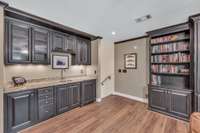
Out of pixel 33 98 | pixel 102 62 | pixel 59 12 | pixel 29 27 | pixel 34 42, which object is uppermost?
pixel 59 12

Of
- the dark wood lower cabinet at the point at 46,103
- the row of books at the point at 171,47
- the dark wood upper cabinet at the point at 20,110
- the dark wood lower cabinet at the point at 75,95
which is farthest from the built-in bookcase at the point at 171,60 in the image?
the dark wood upper cabinet at the point at 20,110

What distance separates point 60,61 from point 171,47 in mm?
3232

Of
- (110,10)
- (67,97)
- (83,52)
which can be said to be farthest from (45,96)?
(110,10)

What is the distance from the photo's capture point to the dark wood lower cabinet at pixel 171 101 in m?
2.70

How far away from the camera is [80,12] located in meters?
2.43

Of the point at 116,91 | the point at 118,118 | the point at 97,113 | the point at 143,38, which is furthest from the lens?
the point at 116,91

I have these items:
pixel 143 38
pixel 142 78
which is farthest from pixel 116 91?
pixel 143 38

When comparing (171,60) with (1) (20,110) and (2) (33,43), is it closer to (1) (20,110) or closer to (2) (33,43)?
(2) (33,43)

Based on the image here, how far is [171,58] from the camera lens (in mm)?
3146

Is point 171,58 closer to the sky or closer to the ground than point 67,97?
closer to the sky

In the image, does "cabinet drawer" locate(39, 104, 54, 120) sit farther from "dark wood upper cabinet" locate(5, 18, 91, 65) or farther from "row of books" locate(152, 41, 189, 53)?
"row of books" locate(152, 41, 189, 53)

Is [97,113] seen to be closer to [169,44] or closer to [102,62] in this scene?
[102,62]

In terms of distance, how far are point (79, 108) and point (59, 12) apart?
2.66 m

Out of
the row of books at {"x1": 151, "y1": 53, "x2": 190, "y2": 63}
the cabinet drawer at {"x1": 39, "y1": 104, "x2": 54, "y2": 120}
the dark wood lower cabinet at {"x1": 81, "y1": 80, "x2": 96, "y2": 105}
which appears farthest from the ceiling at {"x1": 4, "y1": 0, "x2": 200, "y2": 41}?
the cabinet drawer at {"x1": 39, "y1": 104, "x2": 54, "y2": 120}
